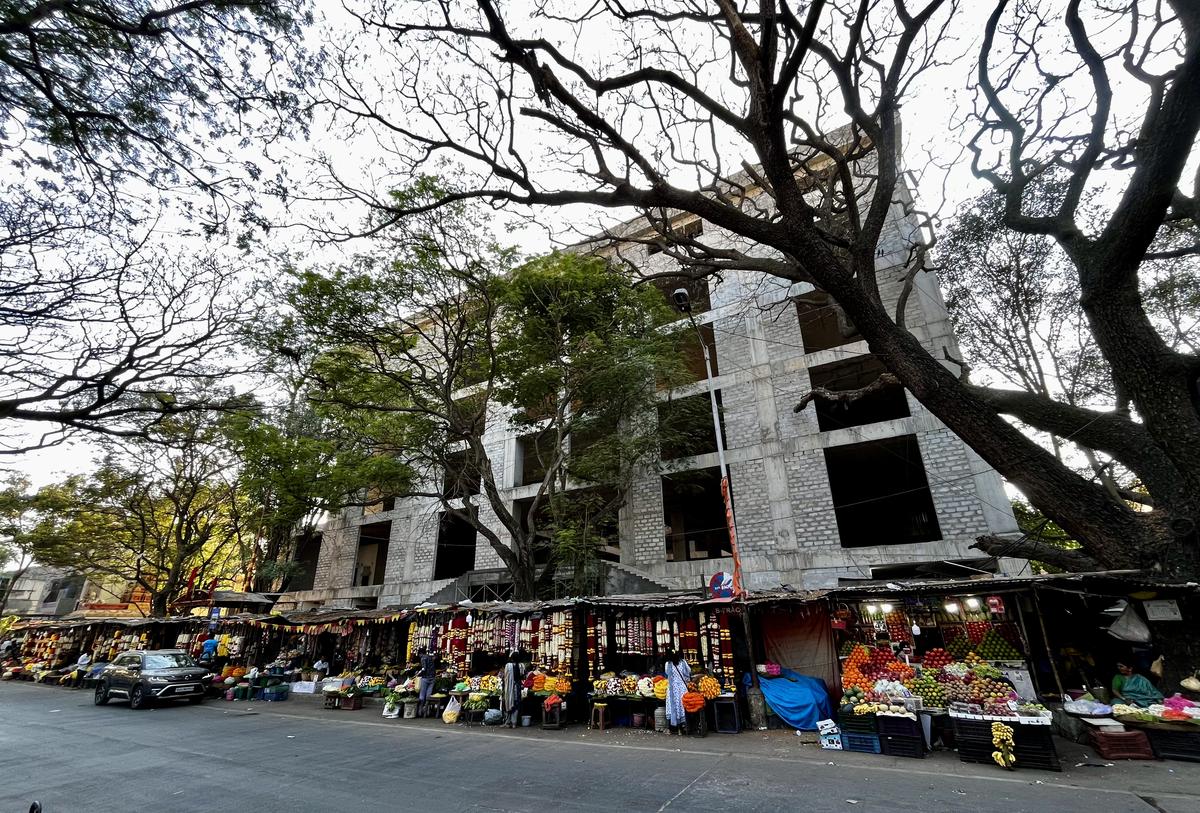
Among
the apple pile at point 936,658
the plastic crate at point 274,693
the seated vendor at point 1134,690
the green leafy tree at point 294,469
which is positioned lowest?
the plastic crate at point 274,693

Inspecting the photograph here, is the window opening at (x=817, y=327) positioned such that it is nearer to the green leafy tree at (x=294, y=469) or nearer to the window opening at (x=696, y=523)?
the window opening at (x=696, y=523)

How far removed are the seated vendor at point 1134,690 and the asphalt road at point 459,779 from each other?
2.83 meters

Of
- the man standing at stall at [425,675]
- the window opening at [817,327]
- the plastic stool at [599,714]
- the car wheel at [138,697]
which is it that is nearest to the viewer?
the plastic stool at [599,714]

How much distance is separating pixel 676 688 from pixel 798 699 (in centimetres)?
225

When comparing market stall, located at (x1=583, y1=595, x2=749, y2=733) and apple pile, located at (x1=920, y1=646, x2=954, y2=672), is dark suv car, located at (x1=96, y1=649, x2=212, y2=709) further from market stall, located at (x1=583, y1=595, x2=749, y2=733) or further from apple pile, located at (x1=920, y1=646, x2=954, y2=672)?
apple pile, located at (x1=920, y1=646, x2=954, y2=672)

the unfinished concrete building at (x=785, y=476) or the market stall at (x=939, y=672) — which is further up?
the unfinished concrete building at (x=785, y=476)

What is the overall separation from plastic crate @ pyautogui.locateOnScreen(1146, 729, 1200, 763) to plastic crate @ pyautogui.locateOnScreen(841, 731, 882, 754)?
11.3 feet

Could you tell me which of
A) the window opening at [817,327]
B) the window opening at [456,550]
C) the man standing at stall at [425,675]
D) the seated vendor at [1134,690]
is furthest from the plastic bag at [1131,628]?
the window opening at [456,550]

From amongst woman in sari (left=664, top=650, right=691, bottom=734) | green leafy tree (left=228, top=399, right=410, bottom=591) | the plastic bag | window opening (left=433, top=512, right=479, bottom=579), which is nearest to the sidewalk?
woman in sari (left=664, top=650, right=691, bottom=734)

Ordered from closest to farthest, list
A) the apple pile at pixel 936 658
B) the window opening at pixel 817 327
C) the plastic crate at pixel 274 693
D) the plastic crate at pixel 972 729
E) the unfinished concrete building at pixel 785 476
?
the plastic crate at pixel 972 729 → the apple pile at pixel 936 658 → the unfinished concrete building at pixel 785 476 → the plastic crate at pixel 274 693 → the window opening at pixel 817 327

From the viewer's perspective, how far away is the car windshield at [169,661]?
14.5 metres

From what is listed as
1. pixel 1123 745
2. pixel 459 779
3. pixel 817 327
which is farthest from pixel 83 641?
pixel 1123 745

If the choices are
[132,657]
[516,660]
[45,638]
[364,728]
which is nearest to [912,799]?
[516,660]

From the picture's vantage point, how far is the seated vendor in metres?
7.37
